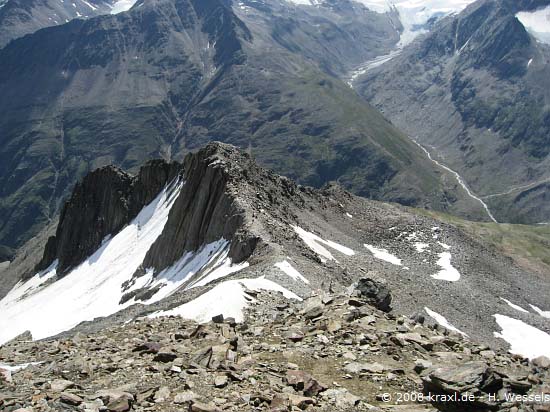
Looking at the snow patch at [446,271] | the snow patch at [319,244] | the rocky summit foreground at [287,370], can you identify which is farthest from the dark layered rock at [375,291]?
the snow patch at [446,271]

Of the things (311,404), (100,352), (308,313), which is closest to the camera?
(311,404)

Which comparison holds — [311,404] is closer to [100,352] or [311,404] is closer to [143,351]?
[143,351]

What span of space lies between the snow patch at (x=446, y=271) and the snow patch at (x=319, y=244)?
42.7ft

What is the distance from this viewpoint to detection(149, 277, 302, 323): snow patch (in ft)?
115

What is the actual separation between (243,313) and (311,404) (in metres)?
16.3

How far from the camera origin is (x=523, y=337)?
69.8 metres

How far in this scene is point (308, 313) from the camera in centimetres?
2950

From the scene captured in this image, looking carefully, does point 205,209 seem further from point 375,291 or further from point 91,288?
point 375,291

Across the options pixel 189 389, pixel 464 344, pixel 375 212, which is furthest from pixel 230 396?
pixel 375 212

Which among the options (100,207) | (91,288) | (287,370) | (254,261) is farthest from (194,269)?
(100,207)

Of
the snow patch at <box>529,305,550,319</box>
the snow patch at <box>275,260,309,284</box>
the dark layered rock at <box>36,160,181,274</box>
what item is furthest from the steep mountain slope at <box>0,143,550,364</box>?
the dark layered rock at <box>36,160,181,274</box>

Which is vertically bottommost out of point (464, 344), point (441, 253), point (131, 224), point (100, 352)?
point (441, 253)

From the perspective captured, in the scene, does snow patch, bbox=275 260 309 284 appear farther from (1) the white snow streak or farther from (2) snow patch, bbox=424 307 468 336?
(1) the white snow streak

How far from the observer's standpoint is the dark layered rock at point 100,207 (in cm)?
12181
